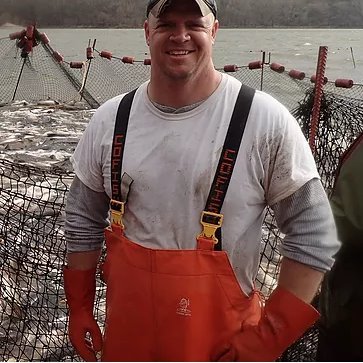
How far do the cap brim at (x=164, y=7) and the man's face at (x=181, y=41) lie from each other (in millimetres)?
13

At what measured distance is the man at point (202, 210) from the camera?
7.12 feet

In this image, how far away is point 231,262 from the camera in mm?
2268

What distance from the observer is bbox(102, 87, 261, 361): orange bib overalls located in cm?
216

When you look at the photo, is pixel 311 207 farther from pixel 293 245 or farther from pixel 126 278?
pixel 126 278

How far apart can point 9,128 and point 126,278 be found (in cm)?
1487

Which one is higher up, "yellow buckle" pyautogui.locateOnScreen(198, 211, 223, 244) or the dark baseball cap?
the dark baseball cap

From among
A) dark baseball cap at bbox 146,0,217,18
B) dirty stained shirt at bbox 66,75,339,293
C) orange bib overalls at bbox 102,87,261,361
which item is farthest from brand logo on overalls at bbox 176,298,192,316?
dark baseball cap at bbox 146,0,217,18

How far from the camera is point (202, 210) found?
7.28ft

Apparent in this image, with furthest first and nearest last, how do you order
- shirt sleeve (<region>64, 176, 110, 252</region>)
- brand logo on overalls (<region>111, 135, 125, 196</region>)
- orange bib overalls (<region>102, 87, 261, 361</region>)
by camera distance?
1. shirt sleeve (<region>64, 176, 110, 252</region>)
2. brand logo on overalls (<region>111, 135, 125, 196</region>)
3. orange bib overalls (<region>102, 87, 261, 361</region>)

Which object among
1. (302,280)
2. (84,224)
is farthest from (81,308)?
(302,280)

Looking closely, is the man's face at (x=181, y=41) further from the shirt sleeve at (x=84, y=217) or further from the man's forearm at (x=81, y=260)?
the man's forearm at (x=81, y=260)

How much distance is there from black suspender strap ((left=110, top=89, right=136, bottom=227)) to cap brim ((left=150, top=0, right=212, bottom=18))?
392 millimetres

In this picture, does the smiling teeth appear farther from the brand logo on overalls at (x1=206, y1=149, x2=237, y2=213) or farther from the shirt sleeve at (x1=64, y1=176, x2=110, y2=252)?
the shirt sleeve at (x1=64, y1=176, x2=110, y2=252)

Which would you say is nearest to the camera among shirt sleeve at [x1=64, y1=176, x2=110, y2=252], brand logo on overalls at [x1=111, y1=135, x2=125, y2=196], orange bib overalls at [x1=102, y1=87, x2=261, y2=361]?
orange bib overalls at [x1=102, y1=87, x2=261, y2=361]
